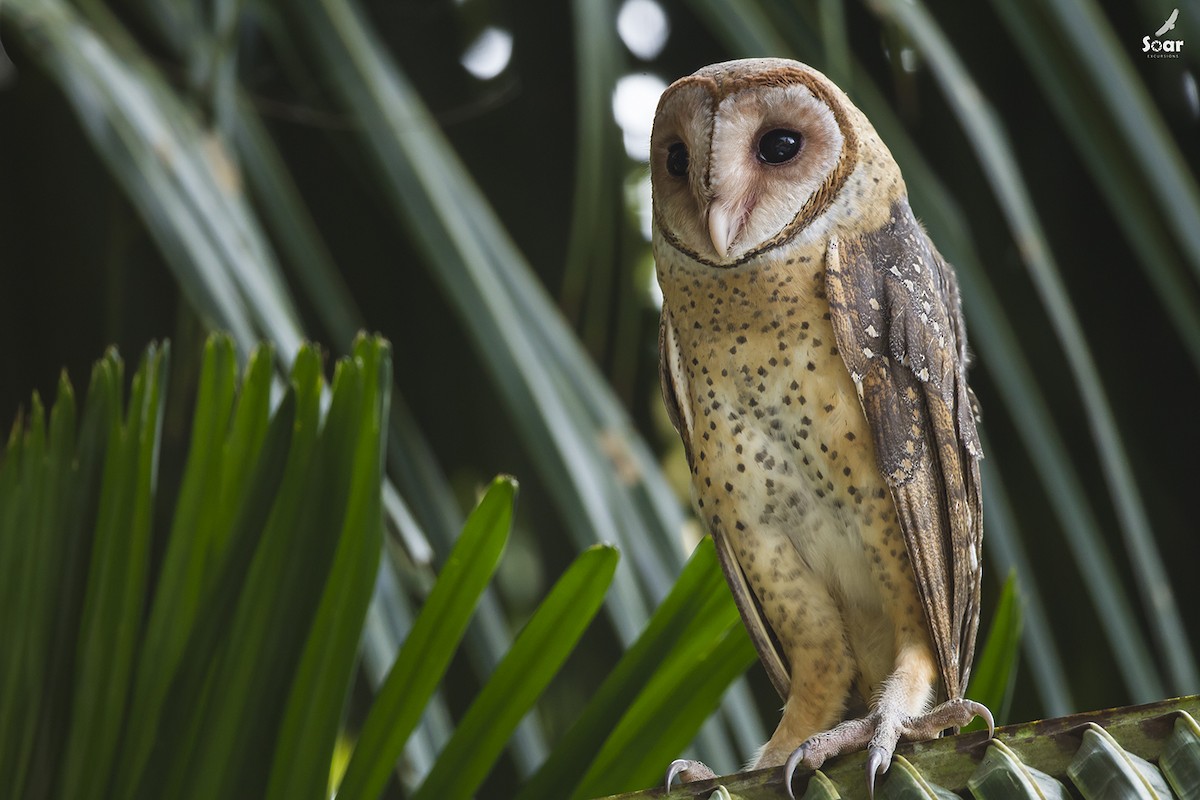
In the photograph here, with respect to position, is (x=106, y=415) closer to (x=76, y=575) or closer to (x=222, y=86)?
(x=76, y=575)

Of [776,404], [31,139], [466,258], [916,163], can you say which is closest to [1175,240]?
[916,163]

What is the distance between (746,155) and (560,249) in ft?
4.06

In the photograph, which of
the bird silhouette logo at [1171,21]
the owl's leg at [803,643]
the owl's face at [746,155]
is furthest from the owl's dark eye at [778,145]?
the bird silhouette logo at [1171,21]

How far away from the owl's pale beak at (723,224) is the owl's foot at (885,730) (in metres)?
0.31

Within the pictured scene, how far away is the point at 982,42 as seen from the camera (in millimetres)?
1777

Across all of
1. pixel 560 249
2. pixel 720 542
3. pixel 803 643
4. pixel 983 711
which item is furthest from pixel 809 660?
pixel 560 249

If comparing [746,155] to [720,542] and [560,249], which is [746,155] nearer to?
[720,542]

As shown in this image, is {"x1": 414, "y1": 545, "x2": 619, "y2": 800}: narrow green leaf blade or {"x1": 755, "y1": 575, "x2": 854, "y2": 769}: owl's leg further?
{"x1": 755, "y1": 575, "x2": 854, "y2": 769}: owl's leg

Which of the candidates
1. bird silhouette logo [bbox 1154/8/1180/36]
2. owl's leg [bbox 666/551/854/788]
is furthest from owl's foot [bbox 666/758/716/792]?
bird silhouette logo [bbox 1154/8/1180/36]

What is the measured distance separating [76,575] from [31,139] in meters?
1.26

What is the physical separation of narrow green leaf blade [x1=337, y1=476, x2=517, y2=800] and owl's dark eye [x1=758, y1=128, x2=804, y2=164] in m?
0.28

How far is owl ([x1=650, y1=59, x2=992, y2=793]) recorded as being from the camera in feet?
2.57

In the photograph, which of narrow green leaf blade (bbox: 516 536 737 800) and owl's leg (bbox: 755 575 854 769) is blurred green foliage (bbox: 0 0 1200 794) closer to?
owl's leg (bbox: 755 575 854 769)

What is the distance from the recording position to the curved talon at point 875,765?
610 mm
